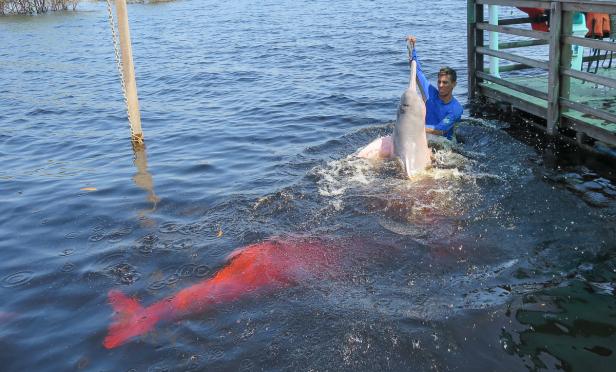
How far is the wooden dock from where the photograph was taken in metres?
7.70

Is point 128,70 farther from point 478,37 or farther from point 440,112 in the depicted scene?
point 478,37

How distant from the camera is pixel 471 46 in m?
11.5

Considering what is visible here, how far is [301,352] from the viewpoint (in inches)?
174

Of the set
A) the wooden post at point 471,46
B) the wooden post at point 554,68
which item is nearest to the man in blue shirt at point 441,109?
the wooden post at point 554,68

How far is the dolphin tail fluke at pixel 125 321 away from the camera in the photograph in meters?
4.79

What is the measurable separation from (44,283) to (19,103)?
1094cm

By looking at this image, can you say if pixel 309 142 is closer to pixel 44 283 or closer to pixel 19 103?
pixel 44 283

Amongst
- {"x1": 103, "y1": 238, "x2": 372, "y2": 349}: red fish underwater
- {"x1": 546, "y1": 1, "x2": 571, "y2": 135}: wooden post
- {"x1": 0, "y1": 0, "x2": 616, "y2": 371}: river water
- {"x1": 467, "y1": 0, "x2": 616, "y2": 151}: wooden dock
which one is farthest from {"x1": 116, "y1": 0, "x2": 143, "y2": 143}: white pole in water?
{"x1": 546, "y1": 1, "x2": 571, "y2": 135}: wooden post

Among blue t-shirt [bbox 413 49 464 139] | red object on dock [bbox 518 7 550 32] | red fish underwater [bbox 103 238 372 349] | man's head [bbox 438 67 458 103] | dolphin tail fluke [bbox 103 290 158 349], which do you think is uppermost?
red object on dock [bbox 518 7 550 32]

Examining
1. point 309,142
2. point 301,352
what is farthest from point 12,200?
point 301,352

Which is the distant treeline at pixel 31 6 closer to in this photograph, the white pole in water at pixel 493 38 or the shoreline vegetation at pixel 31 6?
the shoreline vegetation at pixel 31 6

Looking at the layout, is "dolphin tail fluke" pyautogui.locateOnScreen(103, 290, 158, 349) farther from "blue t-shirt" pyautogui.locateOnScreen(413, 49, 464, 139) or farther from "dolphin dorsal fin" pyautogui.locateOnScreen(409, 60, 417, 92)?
"blue t-shirt" pyautogui.locateOnScreen(413, 49, 464, 139)

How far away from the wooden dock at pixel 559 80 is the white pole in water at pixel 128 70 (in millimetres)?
6546

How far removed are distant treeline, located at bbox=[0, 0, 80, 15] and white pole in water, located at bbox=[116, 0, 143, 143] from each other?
35309 millimetres
